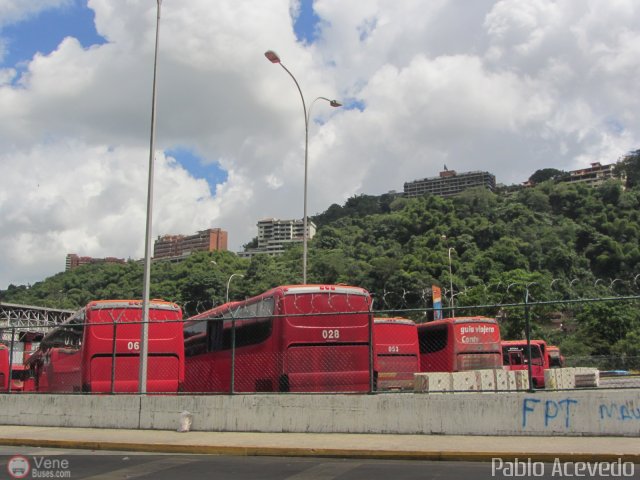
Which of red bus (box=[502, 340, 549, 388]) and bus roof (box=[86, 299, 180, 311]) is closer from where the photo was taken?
bus roof (box=[86, 299, 180, 311])

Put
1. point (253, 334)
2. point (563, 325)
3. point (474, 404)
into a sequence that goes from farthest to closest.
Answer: point (563, 325), point (253, 334), point (474, 404)

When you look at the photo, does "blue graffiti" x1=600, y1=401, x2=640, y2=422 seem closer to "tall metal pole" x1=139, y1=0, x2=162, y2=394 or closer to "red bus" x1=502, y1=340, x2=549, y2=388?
"tall metal pole" x1=139, y1=0, x2=162, y2=394

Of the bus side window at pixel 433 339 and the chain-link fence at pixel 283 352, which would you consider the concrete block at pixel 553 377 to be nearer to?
the chain-link fence at pixel 283 352

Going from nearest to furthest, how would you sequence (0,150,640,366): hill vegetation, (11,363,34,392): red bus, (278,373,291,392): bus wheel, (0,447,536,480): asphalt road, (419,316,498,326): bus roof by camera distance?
(0,447,536,480): asphalt road, (278,373,291,392): bus wheel, (419,316,498,326): bus roof, (11,363,34,392): red bus, (0,150,640,366): hill vegetation

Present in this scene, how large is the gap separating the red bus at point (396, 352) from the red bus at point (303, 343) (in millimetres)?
5581

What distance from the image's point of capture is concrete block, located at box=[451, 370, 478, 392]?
1638 centimetres

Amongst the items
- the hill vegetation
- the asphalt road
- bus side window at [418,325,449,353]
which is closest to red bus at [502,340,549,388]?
bus side window at [418,325,449,353]

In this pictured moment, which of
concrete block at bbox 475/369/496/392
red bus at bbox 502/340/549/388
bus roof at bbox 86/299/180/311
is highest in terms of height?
bus roof at bbox 86/299/180/311

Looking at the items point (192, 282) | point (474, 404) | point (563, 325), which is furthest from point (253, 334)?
point (192, 282)

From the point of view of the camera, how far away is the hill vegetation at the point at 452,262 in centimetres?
8650

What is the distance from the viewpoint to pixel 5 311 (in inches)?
3693

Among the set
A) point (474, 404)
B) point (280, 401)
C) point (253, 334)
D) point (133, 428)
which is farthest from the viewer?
point (253, 334)

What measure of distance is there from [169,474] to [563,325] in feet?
58.0

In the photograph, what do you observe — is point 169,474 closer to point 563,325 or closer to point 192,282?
point 563,325
